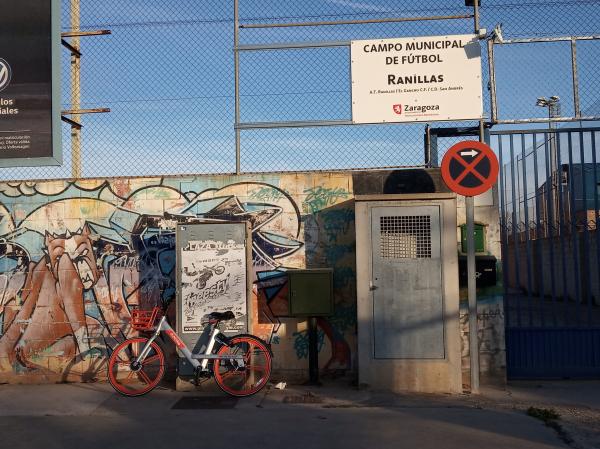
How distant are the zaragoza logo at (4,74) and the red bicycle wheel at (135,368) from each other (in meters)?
4.06

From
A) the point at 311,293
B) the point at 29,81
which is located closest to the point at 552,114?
the point at 311,293

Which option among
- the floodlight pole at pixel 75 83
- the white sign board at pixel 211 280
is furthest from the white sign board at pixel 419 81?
the floodlight pole at pixel 75 83

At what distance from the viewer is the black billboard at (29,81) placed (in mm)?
9680

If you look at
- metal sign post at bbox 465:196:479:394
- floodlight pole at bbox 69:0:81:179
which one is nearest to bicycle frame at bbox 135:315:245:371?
metal sign post at bbox 465:196:479:394

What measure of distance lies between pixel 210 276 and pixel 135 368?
140 centimetres

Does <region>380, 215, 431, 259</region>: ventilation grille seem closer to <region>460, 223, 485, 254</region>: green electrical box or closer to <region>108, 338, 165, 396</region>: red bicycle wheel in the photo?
<region>460, 223, 485, 254</region>: green electrical box

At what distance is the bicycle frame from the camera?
27.2 ft

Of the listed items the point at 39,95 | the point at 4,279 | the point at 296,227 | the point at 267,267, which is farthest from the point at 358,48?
the point at 4,279

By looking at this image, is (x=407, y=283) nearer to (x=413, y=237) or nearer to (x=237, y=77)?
(x=413, y=237)

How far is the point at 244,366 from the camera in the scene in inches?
325

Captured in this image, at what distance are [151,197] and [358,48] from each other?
333 cm

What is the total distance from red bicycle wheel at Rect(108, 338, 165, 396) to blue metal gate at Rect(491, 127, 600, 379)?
14.3 ft

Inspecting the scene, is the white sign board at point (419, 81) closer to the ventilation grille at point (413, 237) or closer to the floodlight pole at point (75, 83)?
the ventilation grille at point (413, 237)

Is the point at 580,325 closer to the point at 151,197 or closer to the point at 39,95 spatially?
the point at 151,197
